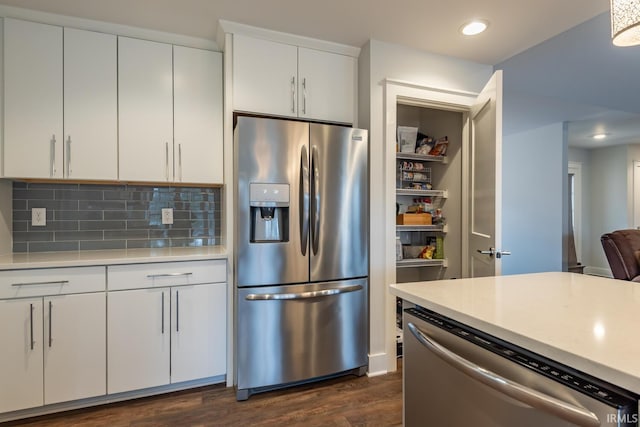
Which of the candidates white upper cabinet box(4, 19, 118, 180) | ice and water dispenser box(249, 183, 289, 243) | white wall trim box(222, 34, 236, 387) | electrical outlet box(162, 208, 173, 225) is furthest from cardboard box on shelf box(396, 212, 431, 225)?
white upper cabinet box(4, 19, 118, 180)

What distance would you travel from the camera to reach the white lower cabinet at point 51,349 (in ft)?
5.91

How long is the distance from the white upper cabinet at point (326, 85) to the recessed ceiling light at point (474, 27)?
2.63 ft

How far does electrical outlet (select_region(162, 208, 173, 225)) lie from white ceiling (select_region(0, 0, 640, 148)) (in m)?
1.30

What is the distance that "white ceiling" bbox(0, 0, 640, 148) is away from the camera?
1984 mm

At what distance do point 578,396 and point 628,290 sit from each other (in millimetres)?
885

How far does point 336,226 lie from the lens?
222 centimetres

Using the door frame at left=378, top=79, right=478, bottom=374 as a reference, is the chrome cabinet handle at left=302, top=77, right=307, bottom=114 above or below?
above

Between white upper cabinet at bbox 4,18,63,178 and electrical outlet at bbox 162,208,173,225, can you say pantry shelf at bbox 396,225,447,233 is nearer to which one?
electrical outlet at bbox 162,208,173,225

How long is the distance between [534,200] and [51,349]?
6.51 m

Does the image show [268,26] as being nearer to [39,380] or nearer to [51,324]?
[51,324]

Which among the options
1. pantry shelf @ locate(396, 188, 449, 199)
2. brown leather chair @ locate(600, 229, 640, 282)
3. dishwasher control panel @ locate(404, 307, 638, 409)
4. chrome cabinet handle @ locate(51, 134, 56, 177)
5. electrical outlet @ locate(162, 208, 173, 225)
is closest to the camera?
dishwasher control panel @ locate(404, 307, 638, 409)

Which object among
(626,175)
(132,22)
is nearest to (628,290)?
(132,22)

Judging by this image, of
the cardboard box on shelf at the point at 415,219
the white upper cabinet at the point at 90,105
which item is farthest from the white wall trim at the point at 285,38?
the cardboard box on shelf at the point at 415,219

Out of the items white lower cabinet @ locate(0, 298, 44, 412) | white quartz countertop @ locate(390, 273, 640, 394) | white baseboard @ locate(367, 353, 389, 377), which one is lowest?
white baseboard @ locate(367, 353, 389, 377)
